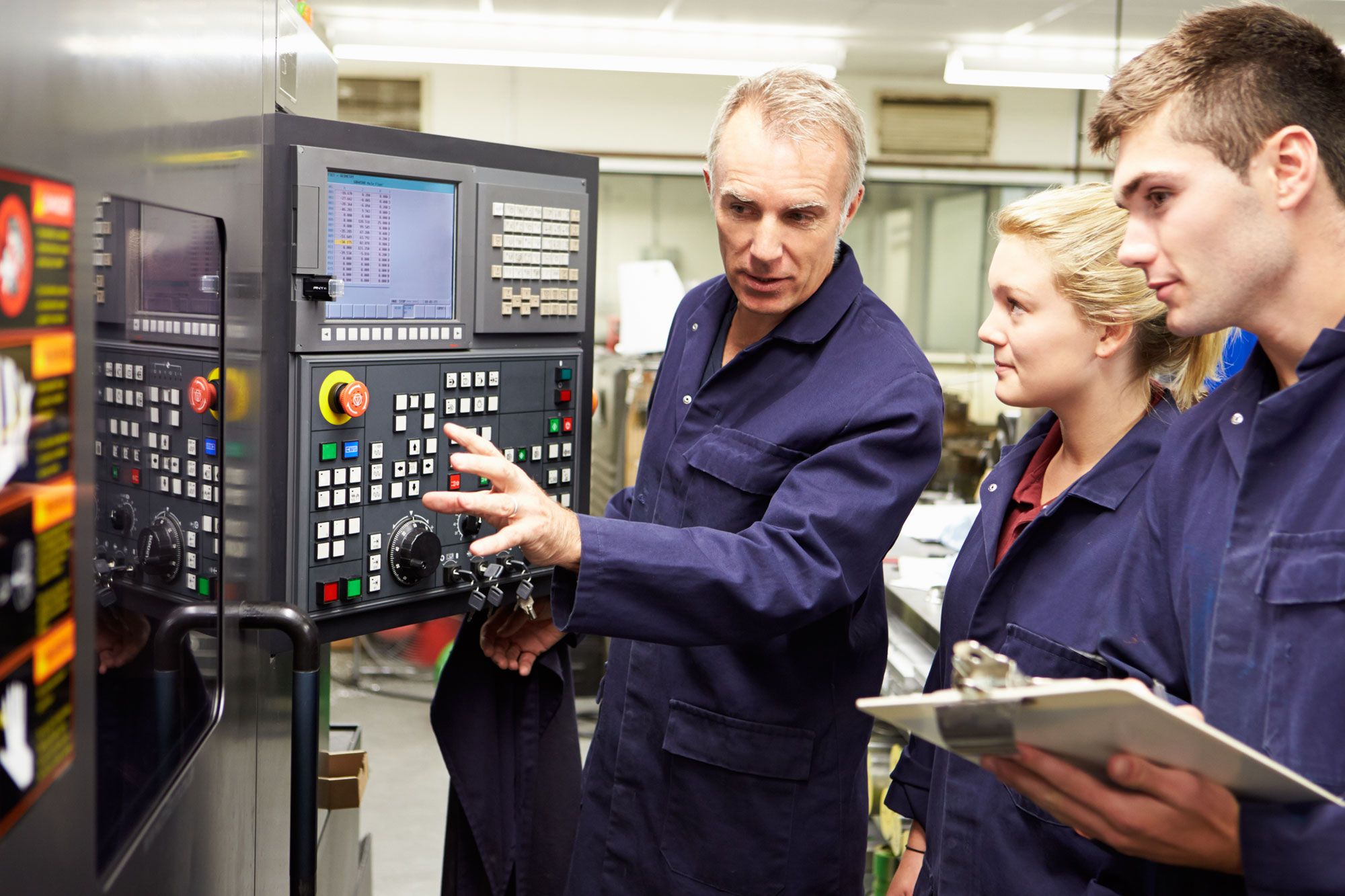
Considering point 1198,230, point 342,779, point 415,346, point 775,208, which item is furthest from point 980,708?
point 342,779

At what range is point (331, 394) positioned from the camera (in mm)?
1236

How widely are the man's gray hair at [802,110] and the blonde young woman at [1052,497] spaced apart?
0.20 meters

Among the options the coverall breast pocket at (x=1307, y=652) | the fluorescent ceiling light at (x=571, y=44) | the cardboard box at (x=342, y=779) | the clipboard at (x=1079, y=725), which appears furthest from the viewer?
the fluorescent ceiling light at (x=571, y=44)

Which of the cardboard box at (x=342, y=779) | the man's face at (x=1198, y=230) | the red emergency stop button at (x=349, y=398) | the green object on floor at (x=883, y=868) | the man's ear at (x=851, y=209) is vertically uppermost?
the man's ear at (x=851, y=209)

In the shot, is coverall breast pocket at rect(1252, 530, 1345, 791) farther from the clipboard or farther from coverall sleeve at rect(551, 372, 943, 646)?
coverall sleeve at rect(551, 372, 943, 646)

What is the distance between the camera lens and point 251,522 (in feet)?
3.68

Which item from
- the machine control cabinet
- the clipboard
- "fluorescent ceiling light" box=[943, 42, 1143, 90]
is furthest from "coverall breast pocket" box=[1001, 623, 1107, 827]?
"fluorescent ceiling light" box=[943, 42, 1143, 90]

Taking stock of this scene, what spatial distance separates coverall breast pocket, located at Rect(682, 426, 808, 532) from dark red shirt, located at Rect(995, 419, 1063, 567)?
0.25 meters

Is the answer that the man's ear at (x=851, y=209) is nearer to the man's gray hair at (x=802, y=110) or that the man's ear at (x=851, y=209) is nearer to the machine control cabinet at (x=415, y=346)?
the man's gray hair at (x=802, y=110)

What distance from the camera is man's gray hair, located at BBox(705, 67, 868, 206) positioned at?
4.28ft

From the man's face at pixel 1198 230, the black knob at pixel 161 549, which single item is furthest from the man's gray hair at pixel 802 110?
the black knob at pixel 161 549

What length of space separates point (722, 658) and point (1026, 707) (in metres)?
0.66

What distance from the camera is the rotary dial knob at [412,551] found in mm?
1325

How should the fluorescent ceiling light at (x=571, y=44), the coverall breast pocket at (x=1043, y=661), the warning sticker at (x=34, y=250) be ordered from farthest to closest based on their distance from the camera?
the fluorescent ceiling light at (x=571, y=44) → the coverall breast pocket at (x=1043, y=661) → the warning sticker at (x=34, y=250)
